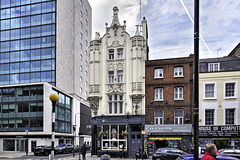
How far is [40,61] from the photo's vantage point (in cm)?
6075

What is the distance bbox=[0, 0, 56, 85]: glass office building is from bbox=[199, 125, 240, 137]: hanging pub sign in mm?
42644

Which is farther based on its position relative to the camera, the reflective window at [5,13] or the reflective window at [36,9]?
the reflective window at [5,13]

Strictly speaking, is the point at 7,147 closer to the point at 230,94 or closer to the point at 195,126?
the point at 230,94

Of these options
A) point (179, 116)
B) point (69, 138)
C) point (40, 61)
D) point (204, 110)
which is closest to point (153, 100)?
point (179, 116)

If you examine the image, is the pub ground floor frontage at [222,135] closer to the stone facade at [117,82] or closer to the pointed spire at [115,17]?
the stone facade at [117,82]

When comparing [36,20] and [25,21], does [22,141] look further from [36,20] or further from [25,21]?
[25,21]

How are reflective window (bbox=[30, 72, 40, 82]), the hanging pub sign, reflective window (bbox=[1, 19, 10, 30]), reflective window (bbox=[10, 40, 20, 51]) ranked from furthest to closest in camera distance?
1. reflective window (bbox=[1, 19, 10, 30])
2. reflective window (bbox=[10, 40, 20, 51])
3. reflective window (bbox=[30, 72, 40, 82])
4. the hanging pub sign

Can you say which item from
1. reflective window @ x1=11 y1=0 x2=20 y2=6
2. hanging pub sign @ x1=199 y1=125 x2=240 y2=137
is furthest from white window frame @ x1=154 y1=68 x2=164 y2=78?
reflective window @ x1=11 y1=0 x2=20 y2=6

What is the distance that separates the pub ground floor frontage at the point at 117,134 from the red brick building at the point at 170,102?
145 cm

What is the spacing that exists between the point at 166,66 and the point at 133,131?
27.2ft

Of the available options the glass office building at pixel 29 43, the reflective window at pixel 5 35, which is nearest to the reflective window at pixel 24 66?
the glass office building at pixel 29 43

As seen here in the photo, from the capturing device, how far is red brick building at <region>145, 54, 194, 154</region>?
1019 inches

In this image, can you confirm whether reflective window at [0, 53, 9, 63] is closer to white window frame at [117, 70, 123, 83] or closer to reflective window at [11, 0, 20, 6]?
reflective window at [11, 0, 20, 6]

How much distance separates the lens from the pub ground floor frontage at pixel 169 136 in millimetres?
25516
